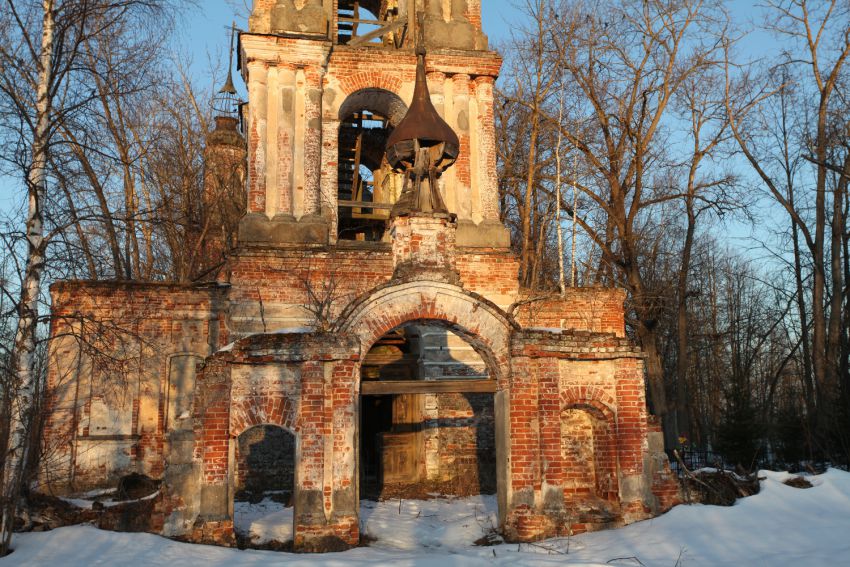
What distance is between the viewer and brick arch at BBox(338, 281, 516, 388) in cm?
1027

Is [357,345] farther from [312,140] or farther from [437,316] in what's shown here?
[312,140]

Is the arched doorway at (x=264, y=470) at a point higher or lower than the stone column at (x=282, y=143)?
lower

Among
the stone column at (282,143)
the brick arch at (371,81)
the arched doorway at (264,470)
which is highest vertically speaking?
the brick arch at (371,81)

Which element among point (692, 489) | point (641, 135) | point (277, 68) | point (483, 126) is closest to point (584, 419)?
point (692, 489)

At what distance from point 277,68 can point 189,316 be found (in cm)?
531

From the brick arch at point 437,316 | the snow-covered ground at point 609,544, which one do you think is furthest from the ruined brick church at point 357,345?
the snow-covered ground at point 609,544

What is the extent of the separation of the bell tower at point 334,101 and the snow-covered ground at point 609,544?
665 cm

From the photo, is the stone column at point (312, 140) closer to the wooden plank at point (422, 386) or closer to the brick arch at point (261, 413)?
the wooden plank at point (422, 386)

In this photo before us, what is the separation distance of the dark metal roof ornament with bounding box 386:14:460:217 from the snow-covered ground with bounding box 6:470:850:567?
4.45 meters

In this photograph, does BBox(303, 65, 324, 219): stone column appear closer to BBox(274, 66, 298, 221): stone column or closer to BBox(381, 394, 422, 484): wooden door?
BBox(274, 66, 298, 221): stone column

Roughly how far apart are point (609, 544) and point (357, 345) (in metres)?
3.95

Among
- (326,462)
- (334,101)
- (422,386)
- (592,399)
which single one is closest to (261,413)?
(326,462)

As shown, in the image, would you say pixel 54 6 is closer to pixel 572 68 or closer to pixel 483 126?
pixel 483 126

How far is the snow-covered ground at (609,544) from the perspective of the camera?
28.0ft
